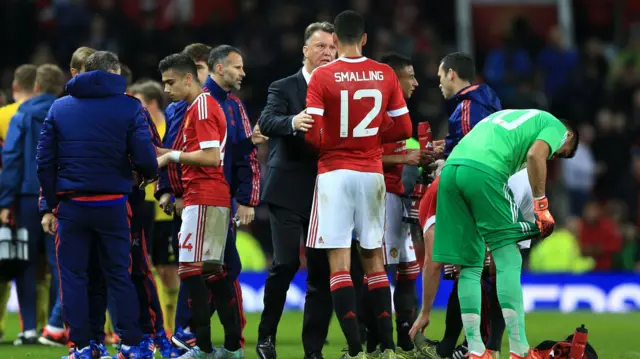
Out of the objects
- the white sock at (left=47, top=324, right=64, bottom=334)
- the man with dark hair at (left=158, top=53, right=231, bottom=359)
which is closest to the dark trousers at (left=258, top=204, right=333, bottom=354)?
the man with dark hair at (left=158, top=53, right=231, bottom=359)

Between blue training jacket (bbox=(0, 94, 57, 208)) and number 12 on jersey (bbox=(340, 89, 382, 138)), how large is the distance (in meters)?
3.79

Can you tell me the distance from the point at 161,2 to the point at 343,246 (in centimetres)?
1434

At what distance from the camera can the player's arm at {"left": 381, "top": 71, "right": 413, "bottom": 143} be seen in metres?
8.34

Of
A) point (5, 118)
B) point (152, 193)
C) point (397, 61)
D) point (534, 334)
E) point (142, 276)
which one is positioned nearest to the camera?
point (142, 276)

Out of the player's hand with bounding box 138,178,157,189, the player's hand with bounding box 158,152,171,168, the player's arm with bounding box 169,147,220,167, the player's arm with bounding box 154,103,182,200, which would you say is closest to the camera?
the player's arm with bounding box 169,147,220,167

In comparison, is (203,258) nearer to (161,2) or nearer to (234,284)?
(234,284)

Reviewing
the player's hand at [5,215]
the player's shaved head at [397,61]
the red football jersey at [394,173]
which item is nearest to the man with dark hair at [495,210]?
the red football jersey at [394,173]

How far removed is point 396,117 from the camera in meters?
8.36

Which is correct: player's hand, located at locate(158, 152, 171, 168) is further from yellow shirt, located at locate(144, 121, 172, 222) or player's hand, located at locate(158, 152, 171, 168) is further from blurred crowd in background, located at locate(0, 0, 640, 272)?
blurred crowd in background, located at locate(0, 0, 640, 272)

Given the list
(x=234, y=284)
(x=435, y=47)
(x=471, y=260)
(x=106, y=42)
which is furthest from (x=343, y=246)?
(x=435, y=47)

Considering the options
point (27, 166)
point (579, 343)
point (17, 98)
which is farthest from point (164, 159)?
point (17, 98)

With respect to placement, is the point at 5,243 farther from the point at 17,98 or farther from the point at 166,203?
the point at 166,203

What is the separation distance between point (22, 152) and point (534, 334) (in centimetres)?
553

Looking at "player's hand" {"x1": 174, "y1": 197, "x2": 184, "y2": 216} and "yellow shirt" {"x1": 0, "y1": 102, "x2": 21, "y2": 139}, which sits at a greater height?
"yellow shirt" {"x1": 0, "y1": 102, "x2": 21, "y2": 139}
